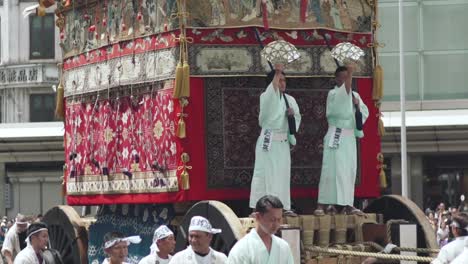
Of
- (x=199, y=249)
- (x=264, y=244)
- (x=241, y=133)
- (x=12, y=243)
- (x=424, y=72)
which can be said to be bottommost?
(x=12, y=243)

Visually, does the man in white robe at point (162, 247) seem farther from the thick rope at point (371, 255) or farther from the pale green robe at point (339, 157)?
the pale green robe at point (339, 157)

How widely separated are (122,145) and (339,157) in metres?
2.78

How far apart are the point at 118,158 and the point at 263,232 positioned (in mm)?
6216

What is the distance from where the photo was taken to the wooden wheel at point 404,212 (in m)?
13.2

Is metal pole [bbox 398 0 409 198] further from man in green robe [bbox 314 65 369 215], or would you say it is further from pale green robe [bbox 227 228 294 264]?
pale green robe [bbox 227 228 294 264]

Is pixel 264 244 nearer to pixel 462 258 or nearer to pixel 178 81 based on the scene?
pixel 462 258

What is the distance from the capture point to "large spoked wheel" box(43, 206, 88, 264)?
52.5ft

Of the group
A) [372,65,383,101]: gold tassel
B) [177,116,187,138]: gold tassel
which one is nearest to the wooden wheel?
[372,65,383,101]: gold tassel

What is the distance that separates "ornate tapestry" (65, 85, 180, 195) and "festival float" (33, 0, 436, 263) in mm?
22

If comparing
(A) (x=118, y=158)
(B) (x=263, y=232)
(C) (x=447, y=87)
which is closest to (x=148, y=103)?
(A) (x=118, y=158)

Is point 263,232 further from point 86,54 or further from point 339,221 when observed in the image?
point 86,54

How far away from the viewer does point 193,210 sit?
41.9ft

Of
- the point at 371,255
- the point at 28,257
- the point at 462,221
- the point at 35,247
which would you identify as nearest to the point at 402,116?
the point at 35,247

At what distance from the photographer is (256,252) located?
28.6 feet
